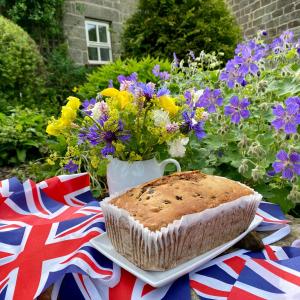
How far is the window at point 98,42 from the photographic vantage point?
860 centimetres

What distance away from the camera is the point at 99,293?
89 cm

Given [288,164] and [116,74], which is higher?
[116,74]

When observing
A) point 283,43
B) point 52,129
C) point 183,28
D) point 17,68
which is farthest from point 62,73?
point 52,129

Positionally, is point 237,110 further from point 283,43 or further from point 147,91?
point 283,43

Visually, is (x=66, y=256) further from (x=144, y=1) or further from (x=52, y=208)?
(x=144, y=1)

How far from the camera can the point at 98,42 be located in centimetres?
872

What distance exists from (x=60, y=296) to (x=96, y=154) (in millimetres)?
470

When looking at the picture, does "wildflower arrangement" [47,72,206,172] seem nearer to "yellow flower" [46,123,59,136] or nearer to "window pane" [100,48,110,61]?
"yellow flower" [46,123,59,136]

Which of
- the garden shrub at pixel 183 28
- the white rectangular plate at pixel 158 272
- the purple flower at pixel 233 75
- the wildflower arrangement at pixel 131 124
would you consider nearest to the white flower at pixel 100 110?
the wildflower arrangement at pixel 131 124

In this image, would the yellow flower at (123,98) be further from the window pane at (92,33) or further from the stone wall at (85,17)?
the window pane at (92,33)

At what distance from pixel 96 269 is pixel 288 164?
0.68 metres

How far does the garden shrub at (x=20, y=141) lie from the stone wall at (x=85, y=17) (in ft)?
14.8

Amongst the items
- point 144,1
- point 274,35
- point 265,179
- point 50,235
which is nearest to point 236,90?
point 265,179

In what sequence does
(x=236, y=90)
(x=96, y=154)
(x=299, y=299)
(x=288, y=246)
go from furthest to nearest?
(x=236, y=90)
(x=96, y=154)
(x=288, y=246)
(x=299, y=299)
